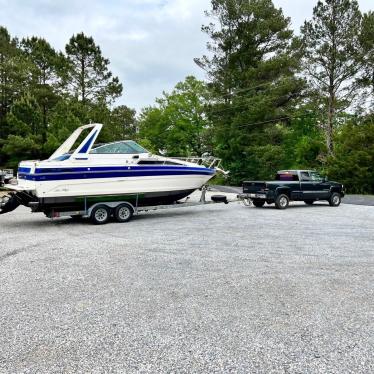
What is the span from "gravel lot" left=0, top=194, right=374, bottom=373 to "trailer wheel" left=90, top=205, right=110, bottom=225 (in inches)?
92.6

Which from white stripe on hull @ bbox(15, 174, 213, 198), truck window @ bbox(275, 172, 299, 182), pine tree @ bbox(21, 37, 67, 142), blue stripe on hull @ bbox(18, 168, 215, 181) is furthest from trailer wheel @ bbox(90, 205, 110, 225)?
pine tree @ bbox(21, 37, 67, 142)

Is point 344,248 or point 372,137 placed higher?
point 372,137

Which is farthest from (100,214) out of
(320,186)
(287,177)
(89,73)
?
(89,73)

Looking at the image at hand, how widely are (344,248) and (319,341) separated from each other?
452cm

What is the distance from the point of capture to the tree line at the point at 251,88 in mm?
29703

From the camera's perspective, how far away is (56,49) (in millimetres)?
38812

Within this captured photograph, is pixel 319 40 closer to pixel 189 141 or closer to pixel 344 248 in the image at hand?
pixel 189 141

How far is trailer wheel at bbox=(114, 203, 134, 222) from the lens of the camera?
11.5m

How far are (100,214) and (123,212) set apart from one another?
0.74 meters

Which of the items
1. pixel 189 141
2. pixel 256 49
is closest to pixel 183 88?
pixel 189 141

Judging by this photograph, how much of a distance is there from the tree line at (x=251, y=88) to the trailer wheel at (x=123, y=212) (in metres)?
18.0

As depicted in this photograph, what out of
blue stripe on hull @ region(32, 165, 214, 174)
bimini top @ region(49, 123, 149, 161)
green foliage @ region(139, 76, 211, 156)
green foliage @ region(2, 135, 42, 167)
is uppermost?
green foliage @ region(139, 76, 211, 156)

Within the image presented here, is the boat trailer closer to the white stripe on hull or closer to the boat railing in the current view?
the white stripe on hull

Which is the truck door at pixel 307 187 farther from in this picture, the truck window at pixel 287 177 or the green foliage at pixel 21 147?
the green foliage at pixel 21 147
